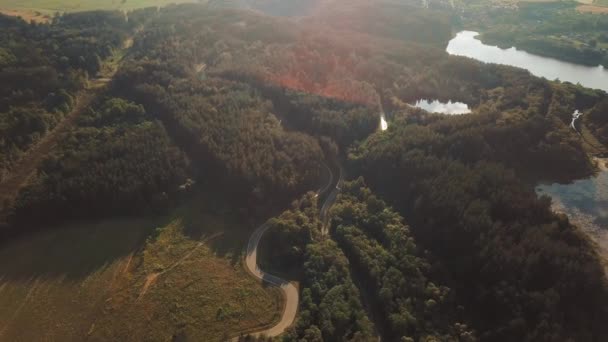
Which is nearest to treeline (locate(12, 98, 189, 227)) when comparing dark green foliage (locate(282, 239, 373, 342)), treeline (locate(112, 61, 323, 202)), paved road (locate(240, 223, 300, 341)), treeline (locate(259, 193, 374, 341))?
treeline (locate(112, 61, 323, 202))

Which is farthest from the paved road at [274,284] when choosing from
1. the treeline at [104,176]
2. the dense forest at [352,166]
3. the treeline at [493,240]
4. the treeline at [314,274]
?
the treeline at [493,240]

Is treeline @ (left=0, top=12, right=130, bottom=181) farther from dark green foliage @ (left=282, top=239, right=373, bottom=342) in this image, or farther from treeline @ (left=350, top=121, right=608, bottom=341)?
treeline @ (left=350, top=121, right=608, bottom=341)

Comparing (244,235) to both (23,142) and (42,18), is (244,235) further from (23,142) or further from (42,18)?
(42,18)

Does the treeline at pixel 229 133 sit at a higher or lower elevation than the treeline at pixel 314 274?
higher

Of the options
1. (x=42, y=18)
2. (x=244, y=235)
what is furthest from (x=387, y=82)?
(x=42, y=18)

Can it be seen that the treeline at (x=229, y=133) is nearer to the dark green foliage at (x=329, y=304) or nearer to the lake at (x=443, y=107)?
the dark green foliage at (x=329, y=304)

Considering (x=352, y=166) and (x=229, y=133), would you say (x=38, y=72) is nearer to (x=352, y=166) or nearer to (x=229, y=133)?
(x=229, y=133)

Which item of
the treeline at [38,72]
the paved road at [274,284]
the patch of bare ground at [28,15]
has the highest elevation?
the patch of bare ground at [28,15]
